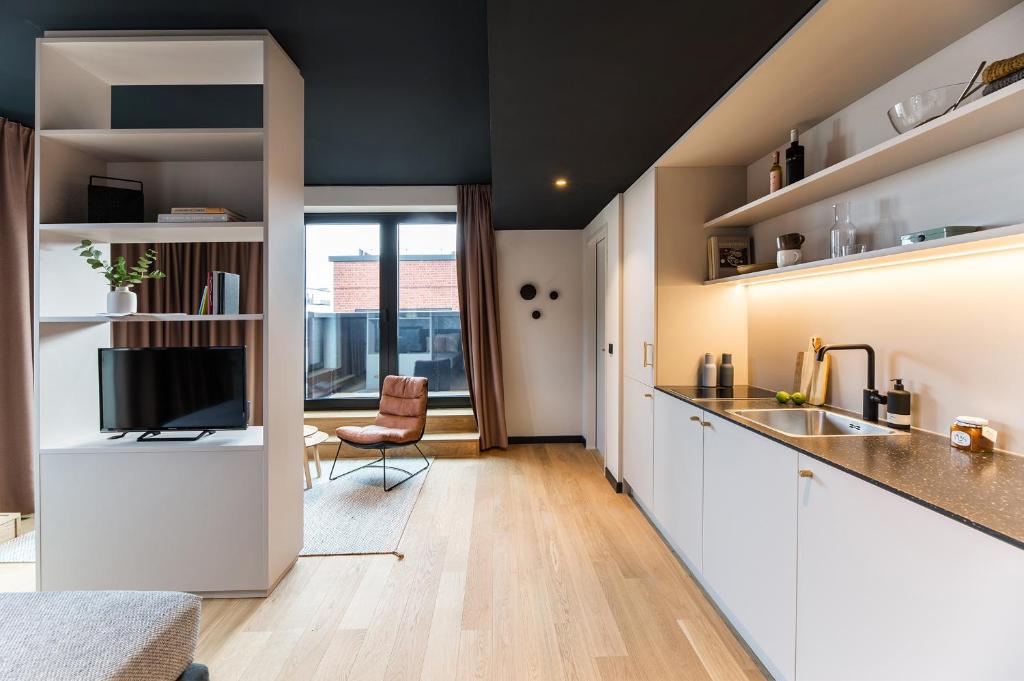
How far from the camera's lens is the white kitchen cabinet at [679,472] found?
223cm

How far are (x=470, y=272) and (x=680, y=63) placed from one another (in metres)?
3.10

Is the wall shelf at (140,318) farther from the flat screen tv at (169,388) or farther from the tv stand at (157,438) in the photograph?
the tv stand at (157,438)

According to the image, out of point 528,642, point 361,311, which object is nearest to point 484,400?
point 361,311

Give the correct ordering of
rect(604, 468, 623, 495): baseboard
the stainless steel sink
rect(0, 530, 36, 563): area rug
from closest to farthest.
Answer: the stainless steel sink → rect(0, 530, 36, 563): area rug → rect(604, 468, 623, 495): baseboard

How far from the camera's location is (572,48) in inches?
67.5

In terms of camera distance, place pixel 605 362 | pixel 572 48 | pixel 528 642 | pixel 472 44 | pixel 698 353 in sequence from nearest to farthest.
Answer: pixel 572 48
pixel 528 642
pixel 472 44
pixel 698 353
pixel 605 362

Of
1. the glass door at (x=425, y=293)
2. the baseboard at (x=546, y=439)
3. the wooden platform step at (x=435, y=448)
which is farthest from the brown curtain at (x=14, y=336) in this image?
the baseboard at (x=546, y=439)

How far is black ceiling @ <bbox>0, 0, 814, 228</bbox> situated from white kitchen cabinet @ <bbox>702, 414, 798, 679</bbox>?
1.48 m

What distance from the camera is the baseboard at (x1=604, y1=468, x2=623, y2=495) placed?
352cm

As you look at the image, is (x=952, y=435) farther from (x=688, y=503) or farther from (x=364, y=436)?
(x=364, y=436)

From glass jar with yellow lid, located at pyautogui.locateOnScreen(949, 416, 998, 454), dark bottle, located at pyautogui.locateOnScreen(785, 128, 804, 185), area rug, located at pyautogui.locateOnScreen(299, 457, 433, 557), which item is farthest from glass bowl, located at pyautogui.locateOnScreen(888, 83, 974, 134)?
area rug, located at pyautogui.locateOnScreen(299, 457, 433, 557)

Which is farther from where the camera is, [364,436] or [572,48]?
[364,436]

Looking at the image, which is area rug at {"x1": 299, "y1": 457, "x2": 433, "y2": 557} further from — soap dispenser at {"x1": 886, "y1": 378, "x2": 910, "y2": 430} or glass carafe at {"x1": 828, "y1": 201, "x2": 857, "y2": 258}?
glass carafe at {"x1": 828, "y1": 201, "x2": 857, "y2": 258}

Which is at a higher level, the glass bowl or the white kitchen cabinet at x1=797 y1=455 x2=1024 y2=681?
the glass bowl
